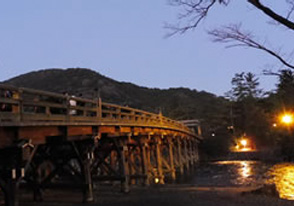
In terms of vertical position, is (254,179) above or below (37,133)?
below

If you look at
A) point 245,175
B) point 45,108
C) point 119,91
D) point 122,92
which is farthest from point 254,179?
point 122,92

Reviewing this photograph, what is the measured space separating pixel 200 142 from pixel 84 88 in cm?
4581

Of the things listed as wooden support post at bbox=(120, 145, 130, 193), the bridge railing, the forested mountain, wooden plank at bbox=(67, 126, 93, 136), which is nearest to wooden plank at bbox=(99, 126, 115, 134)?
the bridge railing

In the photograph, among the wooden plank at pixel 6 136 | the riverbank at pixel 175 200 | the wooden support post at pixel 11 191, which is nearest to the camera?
the wooden support post at pixel 11 191

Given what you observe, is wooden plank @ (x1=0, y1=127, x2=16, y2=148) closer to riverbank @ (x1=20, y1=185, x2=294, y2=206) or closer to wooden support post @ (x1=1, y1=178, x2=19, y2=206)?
wooden support post @ (x1=1, y1=178, x2=19, y2=206)

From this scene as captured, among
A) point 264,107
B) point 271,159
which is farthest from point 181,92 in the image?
point 271,159

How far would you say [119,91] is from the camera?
97188mm

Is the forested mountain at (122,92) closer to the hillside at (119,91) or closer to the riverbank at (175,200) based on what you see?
the hillside at (119,91)

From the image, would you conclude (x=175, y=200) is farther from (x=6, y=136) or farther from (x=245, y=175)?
(x=245, y=175)

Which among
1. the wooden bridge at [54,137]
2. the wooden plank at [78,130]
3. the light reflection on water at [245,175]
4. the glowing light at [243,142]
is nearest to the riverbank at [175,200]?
the wooden bridge at [54,137]

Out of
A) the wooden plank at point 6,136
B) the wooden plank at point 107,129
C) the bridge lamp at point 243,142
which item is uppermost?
the wooden plank at point 107,129

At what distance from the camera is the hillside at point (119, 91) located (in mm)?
80250

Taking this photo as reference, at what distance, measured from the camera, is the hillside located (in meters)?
80.2

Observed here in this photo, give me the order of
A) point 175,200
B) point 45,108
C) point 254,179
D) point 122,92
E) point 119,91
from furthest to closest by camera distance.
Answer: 1. point 122,92
2. point 119,91
3. point 254,179
4. point 175,200
5. point 45,108
